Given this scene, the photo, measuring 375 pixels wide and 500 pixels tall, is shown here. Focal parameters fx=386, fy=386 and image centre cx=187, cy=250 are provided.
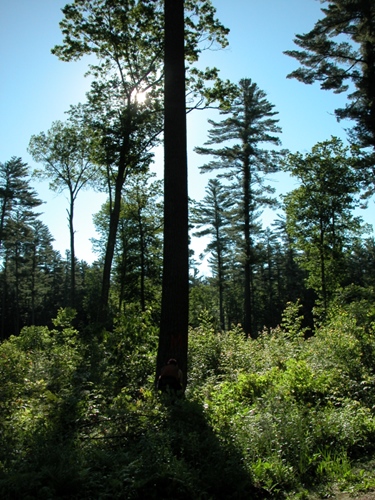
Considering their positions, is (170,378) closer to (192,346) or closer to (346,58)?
(192,346)

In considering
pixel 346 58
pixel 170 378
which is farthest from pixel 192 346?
pixel 346 58

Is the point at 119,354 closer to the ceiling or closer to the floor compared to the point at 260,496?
closer to the ceiling

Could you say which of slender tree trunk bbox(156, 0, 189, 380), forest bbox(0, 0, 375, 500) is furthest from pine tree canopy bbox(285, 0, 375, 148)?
slender tree trunk bbox(156, 0, 189, 380)

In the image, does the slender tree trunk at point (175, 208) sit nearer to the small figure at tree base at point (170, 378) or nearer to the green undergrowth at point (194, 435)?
the small figure at tree base at point (170, 378)

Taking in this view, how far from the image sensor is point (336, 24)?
52.1ft

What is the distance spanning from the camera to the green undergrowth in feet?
11.2

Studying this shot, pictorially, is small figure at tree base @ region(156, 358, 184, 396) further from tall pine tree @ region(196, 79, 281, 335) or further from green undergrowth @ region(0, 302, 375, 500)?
tall pine tree @ region(196, 79, 281, 335)

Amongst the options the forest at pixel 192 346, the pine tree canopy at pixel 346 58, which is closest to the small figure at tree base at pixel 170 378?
the forest at pixel 192 346

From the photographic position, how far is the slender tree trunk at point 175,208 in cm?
651

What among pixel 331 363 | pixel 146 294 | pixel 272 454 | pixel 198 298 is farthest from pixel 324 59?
pixel 198 298

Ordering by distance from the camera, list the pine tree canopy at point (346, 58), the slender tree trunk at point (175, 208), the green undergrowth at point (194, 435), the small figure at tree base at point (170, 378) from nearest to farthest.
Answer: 1. the green undergrowth at point (194, 435)
2. the small figure at tree base at point (170, 378)
3. the slender tree trunk at point (175, 208)
4. the pine tree canopy at point (346, 58)

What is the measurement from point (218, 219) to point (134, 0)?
28.3 m

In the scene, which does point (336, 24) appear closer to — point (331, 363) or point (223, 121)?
point (223, 121)

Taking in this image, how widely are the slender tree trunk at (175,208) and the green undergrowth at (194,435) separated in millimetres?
1118
